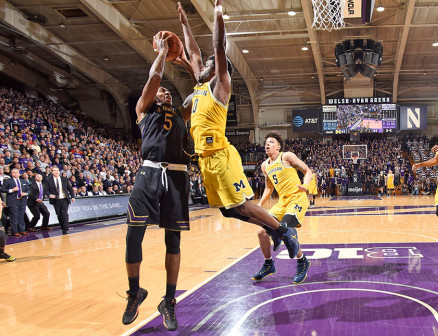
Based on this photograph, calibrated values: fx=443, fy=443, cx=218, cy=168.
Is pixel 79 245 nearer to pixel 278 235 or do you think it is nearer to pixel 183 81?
pixel 278 235

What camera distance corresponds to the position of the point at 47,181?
35.9ft

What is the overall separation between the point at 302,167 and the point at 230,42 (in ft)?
61.7

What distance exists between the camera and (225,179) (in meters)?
3.77

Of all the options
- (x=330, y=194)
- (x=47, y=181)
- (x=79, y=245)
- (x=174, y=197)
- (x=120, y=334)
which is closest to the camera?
(x=120, y=334)

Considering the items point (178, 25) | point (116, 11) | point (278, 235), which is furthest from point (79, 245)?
point (178, 25)

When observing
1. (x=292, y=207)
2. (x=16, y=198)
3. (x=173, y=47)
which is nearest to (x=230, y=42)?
(x=16, y=198)

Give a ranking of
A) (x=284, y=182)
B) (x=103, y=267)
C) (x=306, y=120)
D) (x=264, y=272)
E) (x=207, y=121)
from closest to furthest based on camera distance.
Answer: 1. (x=207, y=121)
2. (x=264, y=272)
3. (x=284, y=182)
4. (x=103, y=267)
5. (x=306, y=120)

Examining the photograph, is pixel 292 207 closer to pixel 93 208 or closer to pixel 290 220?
pixel 290 220

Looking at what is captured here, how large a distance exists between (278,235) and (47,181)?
8.25 meters

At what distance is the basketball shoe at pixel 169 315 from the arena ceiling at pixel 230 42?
49.4 ft

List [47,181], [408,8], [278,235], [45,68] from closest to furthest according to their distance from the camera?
[278,235], [47,181], [408,8], [45,68]

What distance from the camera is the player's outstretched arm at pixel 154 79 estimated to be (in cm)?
349

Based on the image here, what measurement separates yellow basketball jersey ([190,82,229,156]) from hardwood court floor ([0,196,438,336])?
1535mm

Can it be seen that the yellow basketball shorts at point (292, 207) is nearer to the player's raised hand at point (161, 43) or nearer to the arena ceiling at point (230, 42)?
the player's raised hand at point (161, 43)
